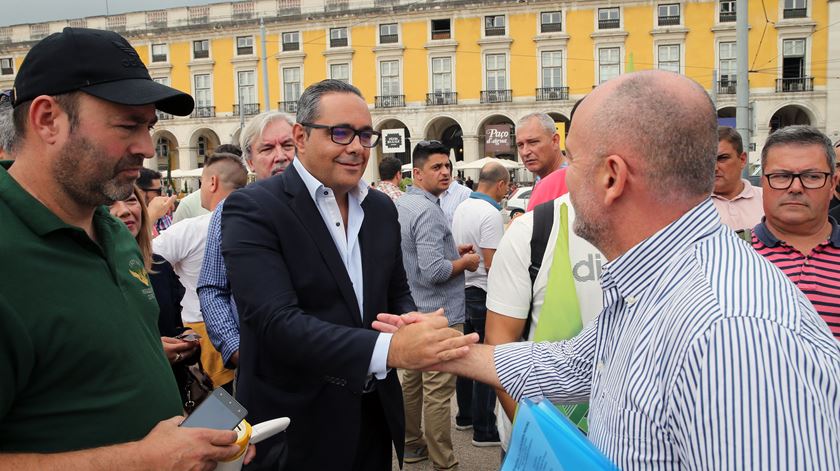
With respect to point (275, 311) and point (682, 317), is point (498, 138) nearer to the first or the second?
point (275, 311)

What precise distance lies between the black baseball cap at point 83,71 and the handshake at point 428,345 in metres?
1.03

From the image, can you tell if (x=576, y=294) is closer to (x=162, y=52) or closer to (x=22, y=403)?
(x=22, y=403)

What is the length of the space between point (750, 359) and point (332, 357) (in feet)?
4.34

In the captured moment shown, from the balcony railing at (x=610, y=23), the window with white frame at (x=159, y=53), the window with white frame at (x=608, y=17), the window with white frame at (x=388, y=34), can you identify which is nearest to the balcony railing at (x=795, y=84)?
the balcony railing at (x=610, y=23)

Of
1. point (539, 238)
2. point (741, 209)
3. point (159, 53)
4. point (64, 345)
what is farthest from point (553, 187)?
point (159, 53)

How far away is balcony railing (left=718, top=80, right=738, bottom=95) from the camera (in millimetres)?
33750

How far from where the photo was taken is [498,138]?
34562 mm

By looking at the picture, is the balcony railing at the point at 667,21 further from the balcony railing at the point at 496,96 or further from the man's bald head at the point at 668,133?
the man's bald head at the point at 668,133

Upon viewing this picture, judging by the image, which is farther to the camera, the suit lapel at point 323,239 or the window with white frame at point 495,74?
the window with white frame at point 495,74

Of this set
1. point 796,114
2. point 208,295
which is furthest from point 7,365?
point 796,114

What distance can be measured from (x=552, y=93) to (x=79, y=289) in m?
36.2

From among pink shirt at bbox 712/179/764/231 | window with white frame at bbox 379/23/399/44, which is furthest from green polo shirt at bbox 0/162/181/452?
window with white frame at bbox 379/23/399/44

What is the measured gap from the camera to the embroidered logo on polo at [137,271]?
6.28ft

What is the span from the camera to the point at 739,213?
4.12 m
